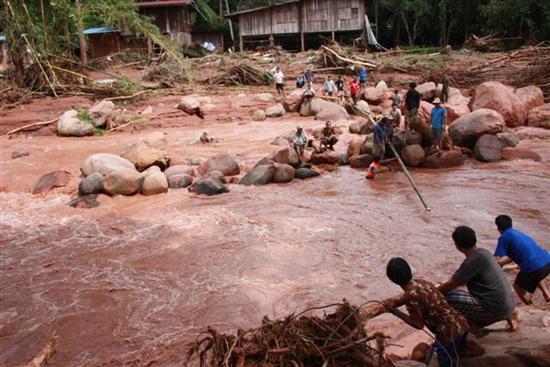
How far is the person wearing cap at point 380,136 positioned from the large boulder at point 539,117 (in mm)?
5767

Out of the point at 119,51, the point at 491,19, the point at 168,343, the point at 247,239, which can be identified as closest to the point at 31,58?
the point at 119,51

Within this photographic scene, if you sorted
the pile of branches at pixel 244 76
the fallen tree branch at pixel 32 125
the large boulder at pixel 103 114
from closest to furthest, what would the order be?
the fallen tree branch at pixel 32 125
the large boulder at pixel 103 114
the pile of branches at pixel 244 76

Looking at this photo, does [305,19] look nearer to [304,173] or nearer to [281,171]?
[304,173]

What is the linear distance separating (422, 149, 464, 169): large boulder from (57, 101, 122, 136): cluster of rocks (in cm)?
1085

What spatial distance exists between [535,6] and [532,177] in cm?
1974

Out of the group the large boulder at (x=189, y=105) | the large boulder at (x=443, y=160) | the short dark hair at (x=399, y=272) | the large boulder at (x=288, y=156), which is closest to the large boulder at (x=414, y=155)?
the large boulder at (x=443, y=160)

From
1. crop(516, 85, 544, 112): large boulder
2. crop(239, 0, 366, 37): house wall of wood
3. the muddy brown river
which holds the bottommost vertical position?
the muddy brown river

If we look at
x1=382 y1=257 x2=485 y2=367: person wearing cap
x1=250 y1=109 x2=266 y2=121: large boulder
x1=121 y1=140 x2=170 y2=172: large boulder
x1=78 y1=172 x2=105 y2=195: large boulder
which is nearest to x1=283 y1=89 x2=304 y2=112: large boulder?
x1=250 y1=109 x2=266 y2=121: large boulder

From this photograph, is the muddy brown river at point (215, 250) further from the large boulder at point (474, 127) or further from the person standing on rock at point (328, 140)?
the person standing on rock at point (328, 140)

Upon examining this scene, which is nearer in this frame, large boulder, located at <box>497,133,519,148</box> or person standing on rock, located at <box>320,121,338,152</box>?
large boulder, located at <box>497,133,519,148</box>

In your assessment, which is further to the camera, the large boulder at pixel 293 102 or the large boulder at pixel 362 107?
the large boulder at pixel 293 102

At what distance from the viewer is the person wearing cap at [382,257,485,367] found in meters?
3.34

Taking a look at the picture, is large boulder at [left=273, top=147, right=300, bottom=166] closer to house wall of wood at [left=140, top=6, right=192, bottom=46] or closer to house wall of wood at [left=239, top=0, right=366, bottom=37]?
house wall of wood at [left=239, top=0, right=366, bottom=37]

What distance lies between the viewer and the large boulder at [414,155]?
11.0 m
